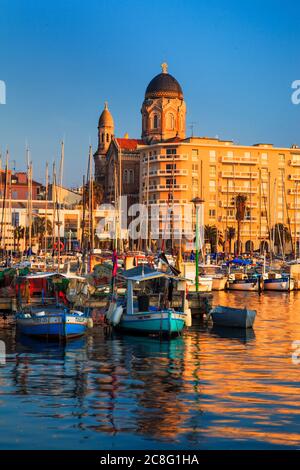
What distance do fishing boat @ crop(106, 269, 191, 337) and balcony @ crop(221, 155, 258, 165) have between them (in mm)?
91699

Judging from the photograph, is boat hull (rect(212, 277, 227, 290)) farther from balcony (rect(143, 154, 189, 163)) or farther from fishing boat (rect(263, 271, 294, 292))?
balcony (rect(143, 154, 189, 163))

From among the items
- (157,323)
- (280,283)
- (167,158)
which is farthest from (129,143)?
(157,323)

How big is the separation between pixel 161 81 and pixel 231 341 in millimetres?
115403

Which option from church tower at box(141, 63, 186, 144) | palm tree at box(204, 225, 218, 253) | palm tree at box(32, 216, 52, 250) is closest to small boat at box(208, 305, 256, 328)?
palm tree at box(204, 225, 218, 253)

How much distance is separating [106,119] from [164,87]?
71.8ft

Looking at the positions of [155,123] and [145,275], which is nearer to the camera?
[145,275]

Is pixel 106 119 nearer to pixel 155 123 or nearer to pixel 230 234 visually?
pixel 155 123

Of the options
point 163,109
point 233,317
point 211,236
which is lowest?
point 233,317

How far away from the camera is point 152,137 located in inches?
5886

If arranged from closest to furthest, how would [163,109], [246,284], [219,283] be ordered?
1. [246,284]
2. [219,283]
3. [163,109]

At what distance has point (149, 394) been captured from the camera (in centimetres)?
2386
